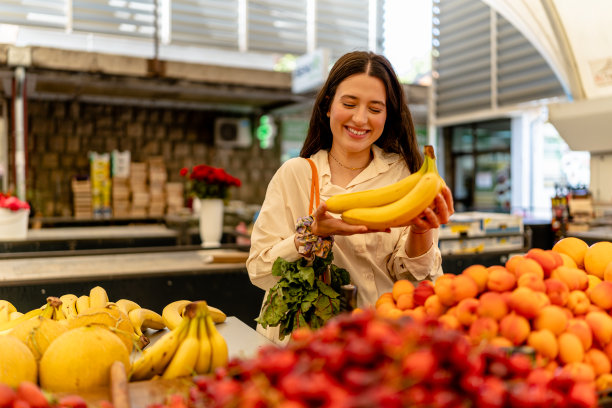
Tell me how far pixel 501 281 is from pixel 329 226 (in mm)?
520

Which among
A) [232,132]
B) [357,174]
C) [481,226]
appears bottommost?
[481,226]

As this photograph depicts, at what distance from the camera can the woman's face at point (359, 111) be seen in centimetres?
194

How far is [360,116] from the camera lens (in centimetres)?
192

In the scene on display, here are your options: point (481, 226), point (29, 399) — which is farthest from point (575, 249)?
point (481, 226)

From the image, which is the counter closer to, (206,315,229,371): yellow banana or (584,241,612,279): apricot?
(206,315,229,371): yellow banana

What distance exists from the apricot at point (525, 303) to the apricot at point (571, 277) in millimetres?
220

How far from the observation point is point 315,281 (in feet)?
6.04

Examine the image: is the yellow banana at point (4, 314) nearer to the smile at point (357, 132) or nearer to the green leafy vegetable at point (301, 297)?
the green leafy vegetable at point (301, 297)

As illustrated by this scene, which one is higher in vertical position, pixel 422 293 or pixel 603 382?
pixel 422 293

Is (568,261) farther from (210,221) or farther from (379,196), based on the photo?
(210,221)

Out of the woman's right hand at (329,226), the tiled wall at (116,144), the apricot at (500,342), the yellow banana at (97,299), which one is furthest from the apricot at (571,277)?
the tiled wall at (116,144)

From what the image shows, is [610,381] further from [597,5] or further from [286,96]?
[286,96]

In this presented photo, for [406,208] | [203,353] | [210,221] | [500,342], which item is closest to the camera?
[500,342]

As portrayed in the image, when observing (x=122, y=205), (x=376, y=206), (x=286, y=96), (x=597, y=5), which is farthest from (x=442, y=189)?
(x=122, y=205)
